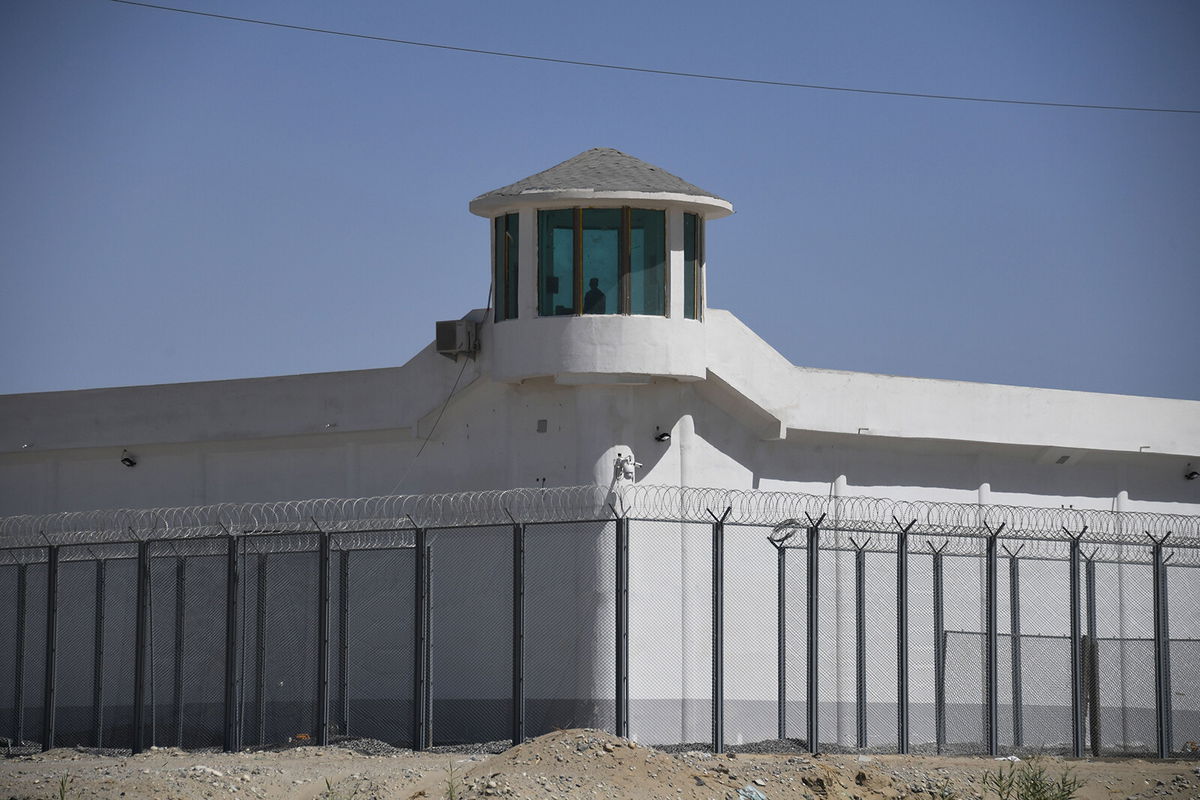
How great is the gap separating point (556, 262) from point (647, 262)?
1.13 m

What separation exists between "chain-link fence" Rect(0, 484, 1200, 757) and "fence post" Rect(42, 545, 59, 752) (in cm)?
3

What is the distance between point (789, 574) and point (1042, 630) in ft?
13.8

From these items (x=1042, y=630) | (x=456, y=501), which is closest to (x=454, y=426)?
(x=456, y=501)

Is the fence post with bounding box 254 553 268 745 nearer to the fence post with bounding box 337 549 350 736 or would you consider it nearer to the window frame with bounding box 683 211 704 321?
the fence post with bounding box 337 549 350 736

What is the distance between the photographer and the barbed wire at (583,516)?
21734 millimetres

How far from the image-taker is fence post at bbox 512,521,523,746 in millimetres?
18469

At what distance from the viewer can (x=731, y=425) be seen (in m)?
23.6

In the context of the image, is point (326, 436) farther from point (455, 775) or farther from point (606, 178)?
point (455, 775)

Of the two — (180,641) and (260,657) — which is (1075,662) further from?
(180,641)

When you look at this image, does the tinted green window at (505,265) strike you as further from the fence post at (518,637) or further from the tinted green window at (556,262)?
the fence post at (518,637)

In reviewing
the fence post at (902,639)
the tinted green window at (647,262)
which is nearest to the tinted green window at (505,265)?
the tinted green window at (647,262)

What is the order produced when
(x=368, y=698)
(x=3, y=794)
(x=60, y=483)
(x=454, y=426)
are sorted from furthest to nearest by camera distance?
1. (x=60, y=483)
2. (x=454, y=426)
3. (x=368, y=698)
4. (x=3, y=794)

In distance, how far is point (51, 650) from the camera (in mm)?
22359

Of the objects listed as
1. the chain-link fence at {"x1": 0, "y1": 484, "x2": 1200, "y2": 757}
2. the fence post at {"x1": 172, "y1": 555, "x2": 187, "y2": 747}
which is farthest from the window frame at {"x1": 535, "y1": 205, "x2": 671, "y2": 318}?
the fence post at {"x1": 172, "y1": 555, "x2": 187, "y2": 747}
